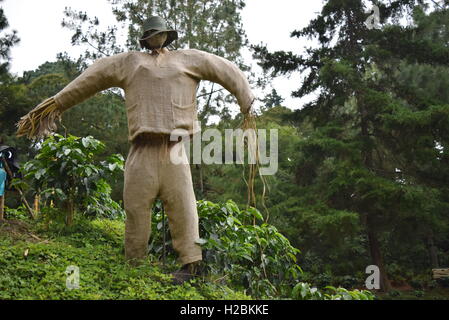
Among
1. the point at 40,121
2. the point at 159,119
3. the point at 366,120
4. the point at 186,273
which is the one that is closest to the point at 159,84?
the point at 159,119

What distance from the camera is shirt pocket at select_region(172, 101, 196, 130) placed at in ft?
11.6

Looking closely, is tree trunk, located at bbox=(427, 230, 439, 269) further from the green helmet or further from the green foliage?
the green helmet

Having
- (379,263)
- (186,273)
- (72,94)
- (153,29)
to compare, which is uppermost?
(153,29)

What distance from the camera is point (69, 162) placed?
14.6 ft

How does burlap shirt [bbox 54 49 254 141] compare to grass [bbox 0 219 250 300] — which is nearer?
grass [bbox 0 219 250 300]

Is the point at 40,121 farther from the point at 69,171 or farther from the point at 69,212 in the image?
the point at 69,212

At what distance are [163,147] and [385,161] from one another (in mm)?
9677

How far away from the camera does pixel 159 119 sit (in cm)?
349

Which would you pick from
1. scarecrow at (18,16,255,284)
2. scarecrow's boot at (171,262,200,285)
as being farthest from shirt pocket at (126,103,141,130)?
scarecrow's boot at (171,262,200,285)

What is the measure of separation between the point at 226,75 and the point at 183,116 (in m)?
0.47

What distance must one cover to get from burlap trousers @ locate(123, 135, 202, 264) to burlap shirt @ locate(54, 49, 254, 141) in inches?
6.3
